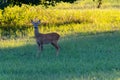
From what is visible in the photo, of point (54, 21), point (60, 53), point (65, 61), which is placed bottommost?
point (54, 21)

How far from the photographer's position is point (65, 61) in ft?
51.9

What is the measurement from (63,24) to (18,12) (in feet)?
10.9

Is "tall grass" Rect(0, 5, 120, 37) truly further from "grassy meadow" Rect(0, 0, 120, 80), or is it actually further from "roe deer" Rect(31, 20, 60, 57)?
"roe deer" Rect(31, 20, 60, 57)

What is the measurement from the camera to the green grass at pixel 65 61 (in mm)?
12938

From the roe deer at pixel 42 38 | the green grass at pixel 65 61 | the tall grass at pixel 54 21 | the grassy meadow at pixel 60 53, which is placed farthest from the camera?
the tall grass at pixel 54 21

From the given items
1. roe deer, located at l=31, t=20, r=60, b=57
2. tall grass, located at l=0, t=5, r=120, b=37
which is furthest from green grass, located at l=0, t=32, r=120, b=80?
tall grass, located at l=0, t=5, r=120, b=37

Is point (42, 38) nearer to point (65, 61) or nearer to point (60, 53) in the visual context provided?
point (60, 53)

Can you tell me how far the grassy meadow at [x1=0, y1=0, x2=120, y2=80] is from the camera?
524 inches

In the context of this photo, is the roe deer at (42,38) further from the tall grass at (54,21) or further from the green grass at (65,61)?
the tall grass at (54,21)

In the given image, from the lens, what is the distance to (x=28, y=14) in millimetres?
33094

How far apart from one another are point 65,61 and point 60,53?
2504mm

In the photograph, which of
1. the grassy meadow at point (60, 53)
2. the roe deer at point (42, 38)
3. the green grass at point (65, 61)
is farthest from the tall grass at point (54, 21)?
the roe deer at point (42, 38)

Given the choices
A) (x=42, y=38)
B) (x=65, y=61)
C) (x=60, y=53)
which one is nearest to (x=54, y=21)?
(x=42, y=38)

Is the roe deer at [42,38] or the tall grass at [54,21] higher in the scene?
the roe deer at [42,38]
